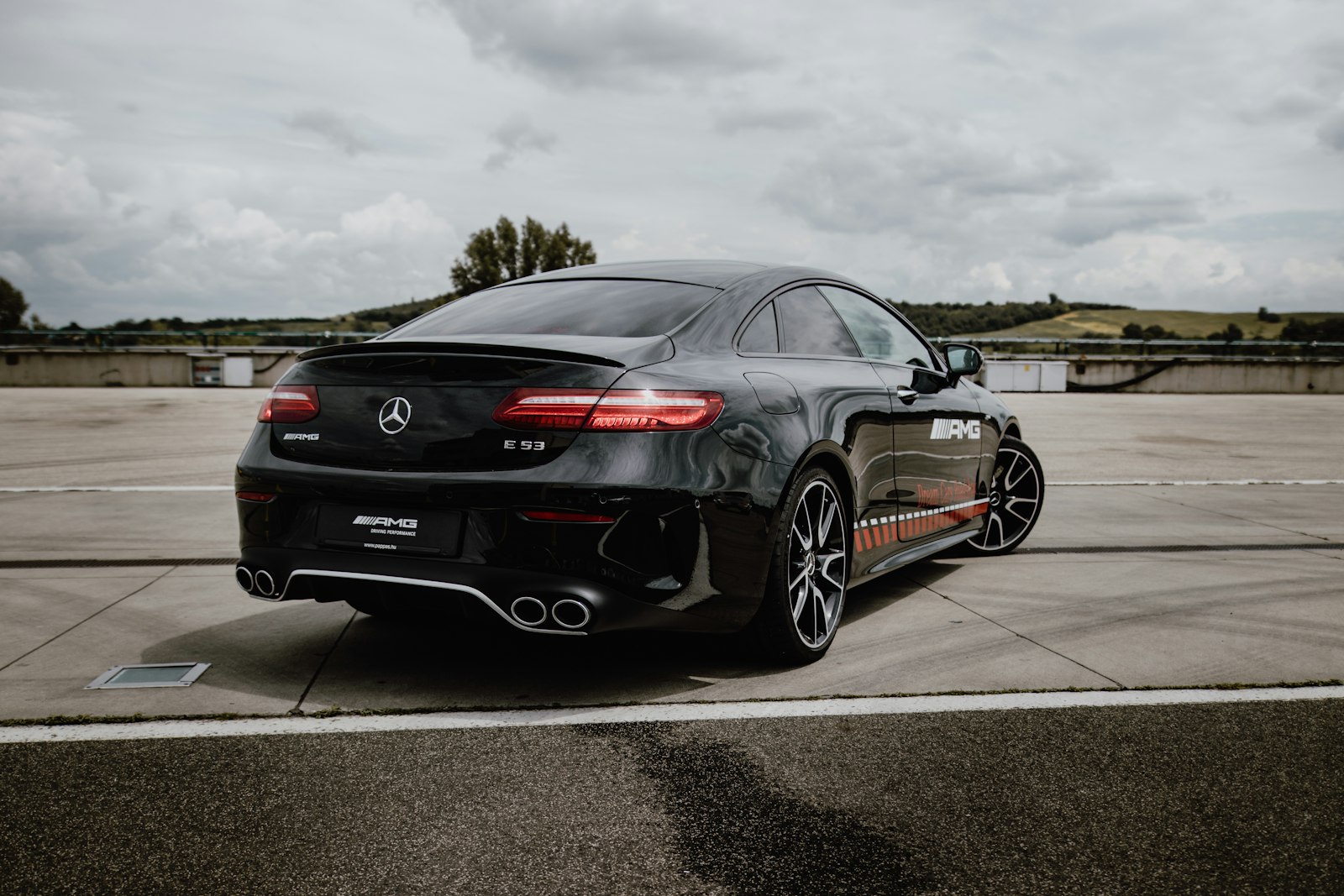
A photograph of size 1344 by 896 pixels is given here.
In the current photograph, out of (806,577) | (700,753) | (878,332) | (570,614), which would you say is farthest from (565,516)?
(878,332)

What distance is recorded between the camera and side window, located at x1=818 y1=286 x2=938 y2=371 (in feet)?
16.8

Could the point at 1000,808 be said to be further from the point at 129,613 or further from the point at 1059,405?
the point at 1059,405

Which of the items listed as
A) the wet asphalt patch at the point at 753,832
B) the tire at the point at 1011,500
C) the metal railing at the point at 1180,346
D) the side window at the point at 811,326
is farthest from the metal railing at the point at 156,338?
the wet asphalt patch at the point at 753,832

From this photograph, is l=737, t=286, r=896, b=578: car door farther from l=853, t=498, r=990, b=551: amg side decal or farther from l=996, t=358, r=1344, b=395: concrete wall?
l=996, t=358, r=1344, b=395: concrete wall

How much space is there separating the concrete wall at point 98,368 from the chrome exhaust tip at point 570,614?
2828cm

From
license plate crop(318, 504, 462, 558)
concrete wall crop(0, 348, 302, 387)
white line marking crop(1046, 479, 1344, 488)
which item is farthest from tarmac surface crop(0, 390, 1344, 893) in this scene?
concrete wall crop(0, 348, 302, 387)

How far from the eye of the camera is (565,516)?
3.49m

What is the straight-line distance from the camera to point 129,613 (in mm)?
4883

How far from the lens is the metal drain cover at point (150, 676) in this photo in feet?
12.7

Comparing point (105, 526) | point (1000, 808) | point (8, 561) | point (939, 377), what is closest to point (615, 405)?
point (1000, 808)

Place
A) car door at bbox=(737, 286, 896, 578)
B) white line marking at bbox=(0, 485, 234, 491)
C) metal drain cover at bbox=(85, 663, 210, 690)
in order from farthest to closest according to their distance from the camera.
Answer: white line marking at bbox=(0, 485, 234, 491) → car door at bbox=(737, 286, 896, 578) → metal drain cover at bbox=(85, 663, 210, 690)

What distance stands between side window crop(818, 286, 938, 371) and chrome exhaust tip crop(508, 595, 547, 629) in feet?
7.24

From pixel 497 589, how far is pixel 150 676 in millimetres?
1433

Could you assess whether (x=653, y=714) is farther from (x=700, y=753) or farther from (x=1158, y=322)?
(x=1158, y=322)
